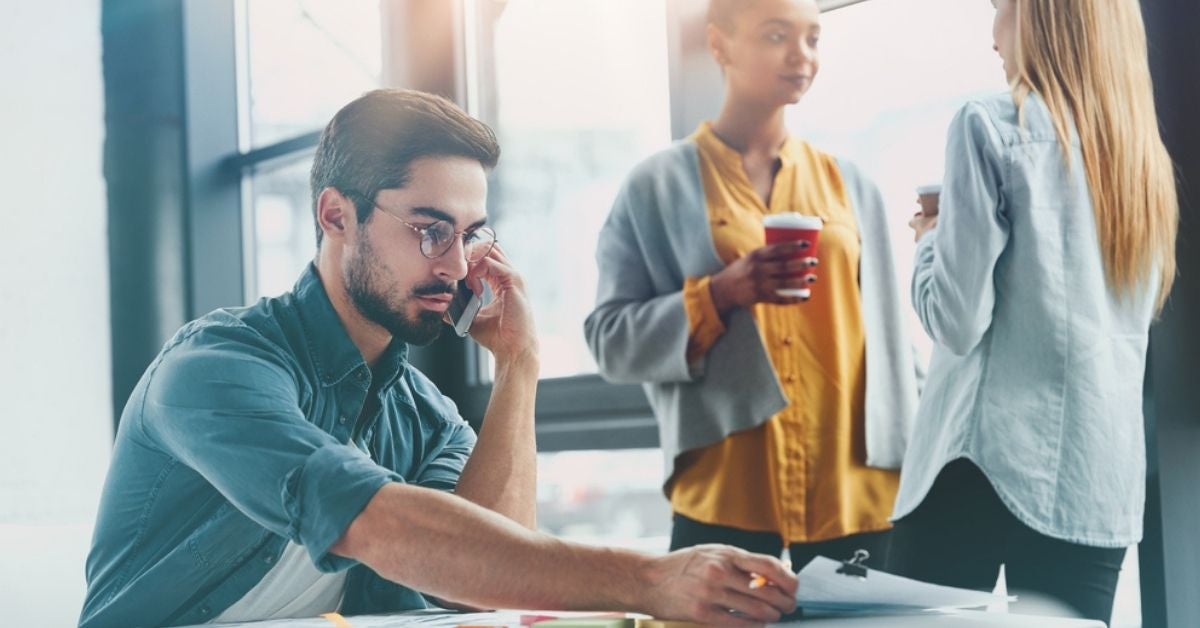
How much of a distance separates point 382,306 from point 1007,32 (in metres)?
0.82

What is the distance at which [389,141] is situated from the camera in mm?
1406

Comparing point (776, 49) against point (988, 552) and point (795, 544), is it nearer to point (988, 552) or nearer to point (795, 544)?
point (795, 544)

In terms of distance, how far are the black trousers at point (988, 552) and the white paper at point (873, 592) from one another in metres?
0.54

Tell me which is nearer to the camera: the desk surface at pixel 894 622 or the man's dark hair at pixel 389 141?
the desk surface at pixel 894 622

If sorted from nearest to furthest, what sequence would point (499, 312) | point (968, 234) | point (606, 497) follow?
point (968, 234) → point (499, 312) → point (606, 497)

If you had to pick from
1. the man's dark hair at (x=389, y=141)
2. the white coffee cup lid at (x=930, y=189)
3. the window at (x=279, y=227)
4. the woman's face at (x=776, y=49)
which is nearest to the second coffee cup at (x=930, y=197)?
the white coffee cup lid at (x=930, y=189)

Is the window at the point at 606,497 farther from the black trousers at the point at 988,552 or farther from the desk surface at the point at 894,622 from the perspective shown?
the desk surface at the point at 894,622

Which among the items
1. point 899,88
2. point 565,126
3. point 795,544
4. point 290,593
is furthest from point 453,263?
point 565,126

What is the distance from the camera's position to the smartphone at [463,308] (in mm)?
1480

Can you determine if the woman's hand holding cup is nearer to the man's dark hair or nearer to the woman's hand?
Answer: the woman's hand

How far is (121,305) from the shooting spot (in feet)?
12.9

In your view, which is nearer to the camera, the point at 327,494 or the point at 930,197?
the point at 327,494

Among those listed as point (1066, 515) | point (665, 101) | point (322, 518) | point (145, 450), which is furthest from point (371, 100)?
point (665, 101)

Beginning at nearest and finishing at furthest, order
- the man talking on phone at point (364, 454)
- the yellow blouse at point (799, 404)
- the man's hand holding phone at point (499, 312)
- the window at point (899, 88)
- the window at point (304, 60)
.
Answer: the man talking on phone at point (364, 454) → the man's hand holding phone at point (499, 312) → the yellow blouse at point (799, 404) → the window at point (899, 88) → the window at point (304, 60)
